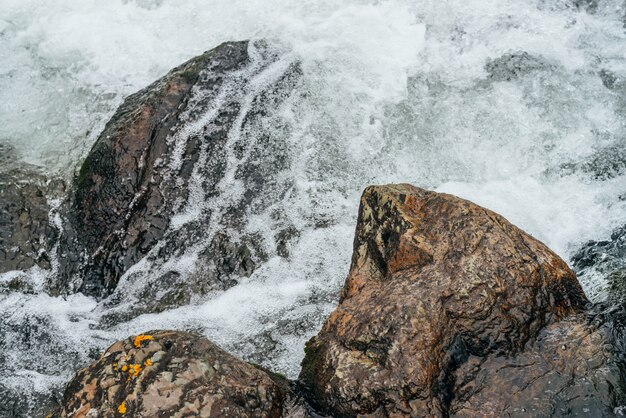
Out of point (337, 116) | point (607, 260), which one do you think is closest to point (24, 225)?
point (337, 116)

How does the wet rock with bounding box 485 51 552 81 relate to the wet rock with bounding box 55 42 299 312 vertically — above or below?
above

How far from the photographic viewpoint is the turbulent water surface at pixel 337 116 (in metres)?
5.80

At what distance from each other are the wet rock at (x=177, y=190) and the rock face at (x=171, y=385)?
1.67 m

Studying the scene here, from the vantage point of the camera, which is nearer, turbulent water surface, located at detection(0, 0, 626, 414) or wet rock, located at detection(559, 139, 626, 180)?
turbulent water surface, located at detection(0, 0, 626, 414)

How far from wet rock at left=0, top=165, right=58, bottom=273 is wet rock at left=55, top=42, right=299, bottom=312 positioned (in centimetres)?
25

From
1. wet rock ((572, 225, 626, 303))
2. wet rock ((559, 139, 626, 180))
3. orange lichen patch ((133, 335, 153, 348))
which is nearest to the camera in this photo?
orange lichen patch ((133, 335, 153, 348))

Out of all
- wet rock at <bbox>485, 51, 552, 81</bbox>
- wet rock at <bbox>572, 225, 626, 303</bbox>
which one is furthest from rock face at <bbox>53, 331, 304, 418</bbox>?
wet rock at <bbox>485, 51, 552, 81</bbox>

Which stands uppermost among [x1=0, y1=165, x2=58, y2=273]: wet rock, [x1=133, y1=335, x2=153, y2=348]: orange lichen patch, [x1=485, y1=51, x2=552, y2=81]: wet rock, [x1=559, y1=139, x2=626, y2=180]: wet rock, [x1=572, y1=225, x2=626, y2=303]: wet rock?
[x1=485, y1=51, x2=552, y2=81]: wet rock

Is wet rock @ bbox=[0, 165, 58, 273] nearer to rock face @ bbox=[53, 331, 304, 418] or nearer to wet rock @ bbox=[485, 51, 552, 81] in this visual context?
rock face @ bbox=[53, 331, 304, 418]

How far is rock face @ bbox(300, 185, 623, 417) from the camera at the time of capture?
4004mm

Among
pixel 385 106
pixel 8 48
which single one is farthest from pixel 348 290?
pixel 8 48

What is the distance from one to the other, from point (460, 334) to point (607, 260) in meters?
2.16

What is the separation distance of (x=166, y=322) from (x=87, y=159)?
2130mm

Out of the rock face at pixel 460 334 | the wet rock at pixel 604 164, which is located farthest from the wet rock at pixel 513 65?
the rock face at pixel 460 334
